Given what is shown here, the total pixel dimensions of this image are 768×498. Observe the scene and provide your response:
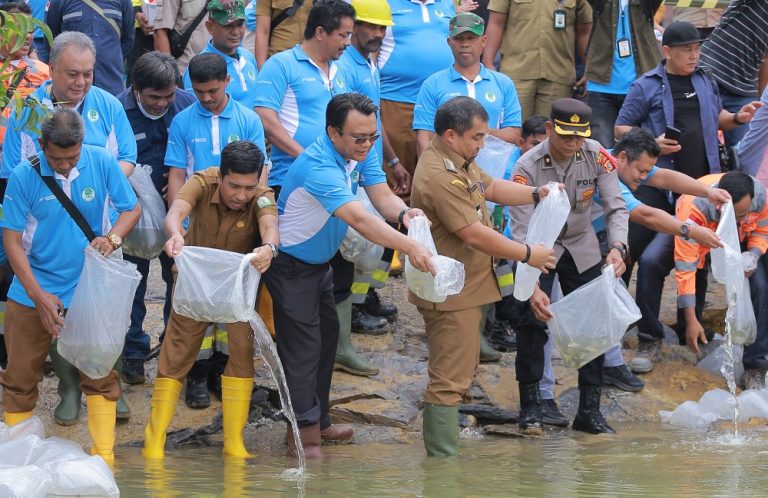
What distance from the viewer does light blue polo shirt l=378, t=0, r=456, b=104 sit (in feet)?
31.0

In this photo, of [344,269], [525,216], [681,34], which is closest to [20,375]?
[344,269]

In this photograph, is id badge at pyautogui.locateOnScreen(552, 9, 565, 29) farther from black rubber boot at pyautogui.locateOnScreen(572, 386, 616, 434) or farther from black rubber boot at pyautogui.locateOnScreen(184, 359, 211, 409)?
black rubber boot at pyautogui.locateOnScreen(184, 359, 211, 409)

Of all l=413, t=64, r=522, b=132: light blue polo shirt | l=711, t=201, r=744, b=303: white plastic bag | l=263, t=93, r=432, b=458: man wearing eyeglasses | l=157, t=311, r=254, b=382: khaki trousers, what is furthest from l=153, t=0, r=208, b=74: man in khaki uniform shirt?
l=711, t=201, r=744, b=303: white plastic bag

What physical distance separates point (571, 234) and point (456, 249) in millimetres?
1118

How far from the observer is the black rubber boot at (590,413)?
325 inches

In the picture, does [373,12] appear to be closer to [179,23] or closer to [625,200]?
[179,23]

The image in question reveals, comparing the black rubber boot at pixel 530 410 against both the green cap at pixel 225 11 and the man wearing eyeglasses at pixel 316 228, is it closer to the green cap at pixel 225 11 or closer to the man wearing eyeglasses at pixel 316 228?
the man wearing eyeglasses at pixel 316 228

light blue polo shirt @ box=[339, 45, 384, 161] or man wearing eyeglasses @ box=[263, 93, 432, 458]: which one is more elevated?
light blue polo shirt @ box=[339, 45, 384, 161]

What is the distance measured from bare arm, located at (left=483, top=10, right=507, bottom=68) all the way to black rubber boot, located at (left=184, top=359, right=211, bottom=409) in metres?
3.71

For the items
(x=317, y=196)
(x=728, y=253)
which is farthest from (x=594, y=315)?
(x=317, y=196)

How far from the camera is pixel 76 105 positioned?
291 inches

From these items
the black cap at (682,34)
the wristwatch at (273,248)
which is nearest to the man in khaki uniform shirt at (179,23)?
the wristwatch at (273,248)

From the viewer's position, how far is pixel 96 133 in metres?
7.40

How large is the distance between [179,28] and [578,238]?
4.00m
